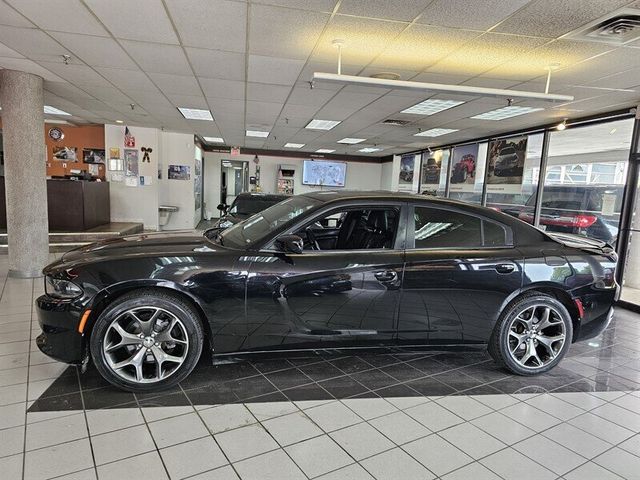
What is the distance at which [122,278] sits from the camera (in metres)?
2.33

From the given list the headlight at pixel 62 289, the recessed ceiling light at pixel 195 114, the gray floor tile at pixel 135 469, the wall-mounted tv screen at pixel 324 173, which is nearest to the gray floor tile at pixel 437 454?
the gray floor tile at pixel 135 469

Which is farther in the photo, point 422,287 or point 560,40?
point 560,40

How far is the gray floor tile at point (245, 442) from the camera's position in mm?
1934

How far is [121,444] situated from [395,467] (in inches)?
53.3

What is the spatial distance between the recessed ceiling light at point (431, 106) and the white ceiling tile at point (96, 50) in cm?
400

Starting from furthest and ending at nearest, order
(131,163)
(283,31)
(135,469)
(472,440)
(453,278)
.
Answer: (131,163) → (283,31) → (453,278) → (472,440) → (135,469)

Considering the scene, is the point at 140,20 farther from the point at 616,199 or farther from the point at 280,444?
the point at 616,199

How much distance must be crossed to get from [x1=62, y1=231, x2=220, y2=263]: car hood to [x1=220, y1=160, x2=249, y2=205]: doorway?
43.1ft

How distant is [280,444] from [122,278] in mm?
1310

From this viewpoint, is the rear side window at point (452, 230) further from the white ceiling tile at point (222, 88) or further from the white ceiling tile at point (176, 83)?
the white ceiling tile at point (176, 83)

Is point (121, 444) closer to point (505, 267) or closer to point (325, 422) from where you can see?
point (325, 422)

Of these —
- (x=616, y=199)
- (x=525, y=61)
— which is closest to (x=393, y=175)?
(x=616, y=199)

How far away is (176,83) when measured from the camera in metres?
5.42

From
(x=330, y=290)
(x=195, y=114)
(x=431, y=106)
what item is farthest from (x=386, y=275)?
(x=195, y=114)
